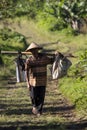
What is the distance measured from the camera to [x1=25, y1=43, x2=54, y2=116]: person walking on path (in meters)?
9.86

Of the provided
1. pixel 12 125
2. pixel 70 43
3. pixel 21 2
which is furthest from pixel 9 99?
pixel 21 2

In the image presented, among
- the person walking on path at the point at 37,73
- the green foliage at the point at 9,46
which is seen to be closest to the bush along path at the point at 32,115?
the person walking on path at the point at 37,73

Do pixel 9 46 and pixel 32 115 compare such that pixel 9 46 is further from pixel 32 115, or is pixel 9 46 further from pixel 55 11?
pixel 32 115

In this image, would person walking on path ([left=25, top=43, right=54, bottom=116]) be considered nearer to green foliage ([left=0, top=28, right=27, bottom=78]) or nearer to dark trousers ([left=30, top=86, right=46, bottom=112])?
dark trousers ([left=30, top=86, right=46, bottom=112])

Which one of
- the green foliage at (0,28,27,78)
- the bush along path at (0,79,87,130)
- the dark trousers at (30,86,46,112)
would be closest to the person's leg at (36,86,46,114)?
the dark trousers at (30,86,46,112)

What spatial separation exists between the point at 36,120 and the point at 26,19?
2357 centimetres

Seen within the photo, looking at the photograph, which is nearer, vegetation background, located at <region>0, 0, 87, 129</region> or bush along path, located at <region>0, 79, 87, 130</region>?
bush along path, located at <region>0, 79, 87, 130</region>

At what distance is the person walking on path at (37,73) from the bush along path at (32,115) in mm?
376

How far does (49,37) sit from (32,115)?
1782 centimetres

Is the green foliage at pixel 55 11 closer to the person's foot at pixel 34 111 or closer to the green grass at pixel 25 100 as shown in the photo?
the green grass at pixel 25 100

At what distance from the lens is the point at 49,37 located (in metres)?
27.9

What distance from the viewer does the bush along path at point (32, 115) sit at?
30.2 ft

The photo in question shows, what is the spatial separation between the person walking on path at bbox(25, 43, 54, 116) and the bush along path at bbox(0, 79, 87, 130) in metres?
0.38

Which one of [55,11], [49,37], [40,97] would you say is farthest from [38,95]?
[55,11]
